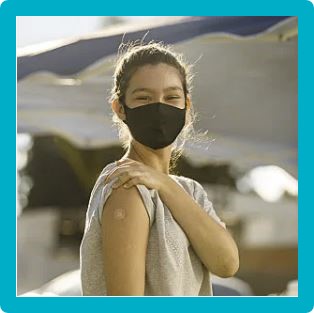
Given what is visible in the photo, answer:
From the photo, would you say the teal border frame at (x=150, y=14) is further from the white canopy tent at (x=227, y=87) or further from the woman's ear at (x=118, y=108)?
the woman's ear at (x=118, y=108)

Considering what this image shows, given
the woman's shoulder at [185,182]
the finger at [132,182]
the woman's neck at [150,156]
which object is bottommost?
the finger at [132,182]

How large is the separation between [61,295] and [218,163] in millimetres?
636

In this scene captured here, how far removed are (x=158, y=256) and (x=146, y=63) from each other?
1.71 ft

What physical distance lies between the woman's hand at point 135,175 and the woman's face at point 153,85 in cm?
16

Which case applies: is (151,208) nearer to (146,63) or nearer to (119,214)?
(119,214)

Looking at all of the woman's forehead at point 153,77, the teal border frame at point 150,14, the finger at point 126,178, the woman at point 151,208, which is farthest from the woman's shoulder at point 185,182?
the teal border frame at point 150,14

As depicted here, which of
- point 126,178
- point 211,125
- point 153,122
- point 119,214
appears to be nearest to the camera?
point 119,214

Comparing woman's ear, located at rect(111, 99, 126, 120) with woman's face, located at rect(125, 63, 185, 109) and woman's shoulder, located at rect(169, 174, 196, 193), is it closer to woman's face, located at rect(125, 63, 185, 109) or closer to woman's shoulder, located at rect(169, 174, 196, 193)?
woman's face, located at rect(125, 63, 185, 109)

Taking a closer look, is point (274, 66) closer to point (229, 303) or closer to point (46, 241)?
point (229, 303)

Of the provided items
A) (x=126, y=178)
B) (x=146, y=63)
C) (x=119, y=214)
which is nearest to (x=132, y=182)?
(x=126, y=178)

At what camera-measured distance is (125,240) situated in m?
1.64

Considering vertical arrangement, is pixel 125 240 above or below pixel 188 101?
below

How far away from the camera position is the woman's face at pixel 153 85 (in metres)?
1.81

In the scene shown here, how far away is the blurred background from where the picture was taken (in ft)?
6.84
